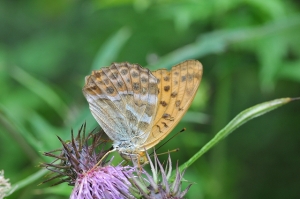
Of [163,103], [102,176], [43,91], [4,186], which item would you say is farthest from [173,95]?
[43,91]

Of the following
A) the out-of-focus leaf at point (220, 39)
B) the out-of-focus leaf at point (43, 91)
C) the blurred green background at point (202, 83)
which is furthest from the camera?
the out-of-focus leaf at point (43, 91)

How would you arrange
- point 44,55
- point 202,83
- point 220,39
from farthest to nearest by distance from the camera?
point 44,55 < point 202,83 < point 220,39

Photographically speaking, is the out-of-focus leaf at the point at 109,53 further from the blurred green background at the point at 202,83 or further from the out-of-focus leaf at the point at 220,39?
the out-of-focus leaf at the point at 220,39

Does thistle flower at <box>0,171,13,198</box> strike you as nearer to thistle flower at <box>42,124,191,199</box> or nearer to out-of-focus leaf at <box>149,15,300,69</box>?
thistle flower at <box>42,124,191,199</box>

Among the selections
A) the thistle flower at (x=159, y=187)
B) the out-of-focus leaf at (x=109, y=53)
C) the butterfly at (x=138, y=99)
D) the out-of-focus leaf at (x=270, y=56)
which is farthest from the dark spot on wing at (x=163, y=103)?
the out-of-focus leaf at (x=270, y=56)

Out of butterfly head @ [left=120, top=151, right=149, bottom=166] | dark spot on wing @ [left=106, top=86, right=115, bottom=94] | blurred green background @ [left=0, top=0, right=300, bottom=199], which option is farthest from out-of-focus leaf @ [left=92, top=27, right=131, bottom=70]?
butterfly head @ [left=120, top=151, right=149, bottom=166]

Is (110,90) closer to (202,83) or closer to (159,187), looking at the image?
(159,187)
